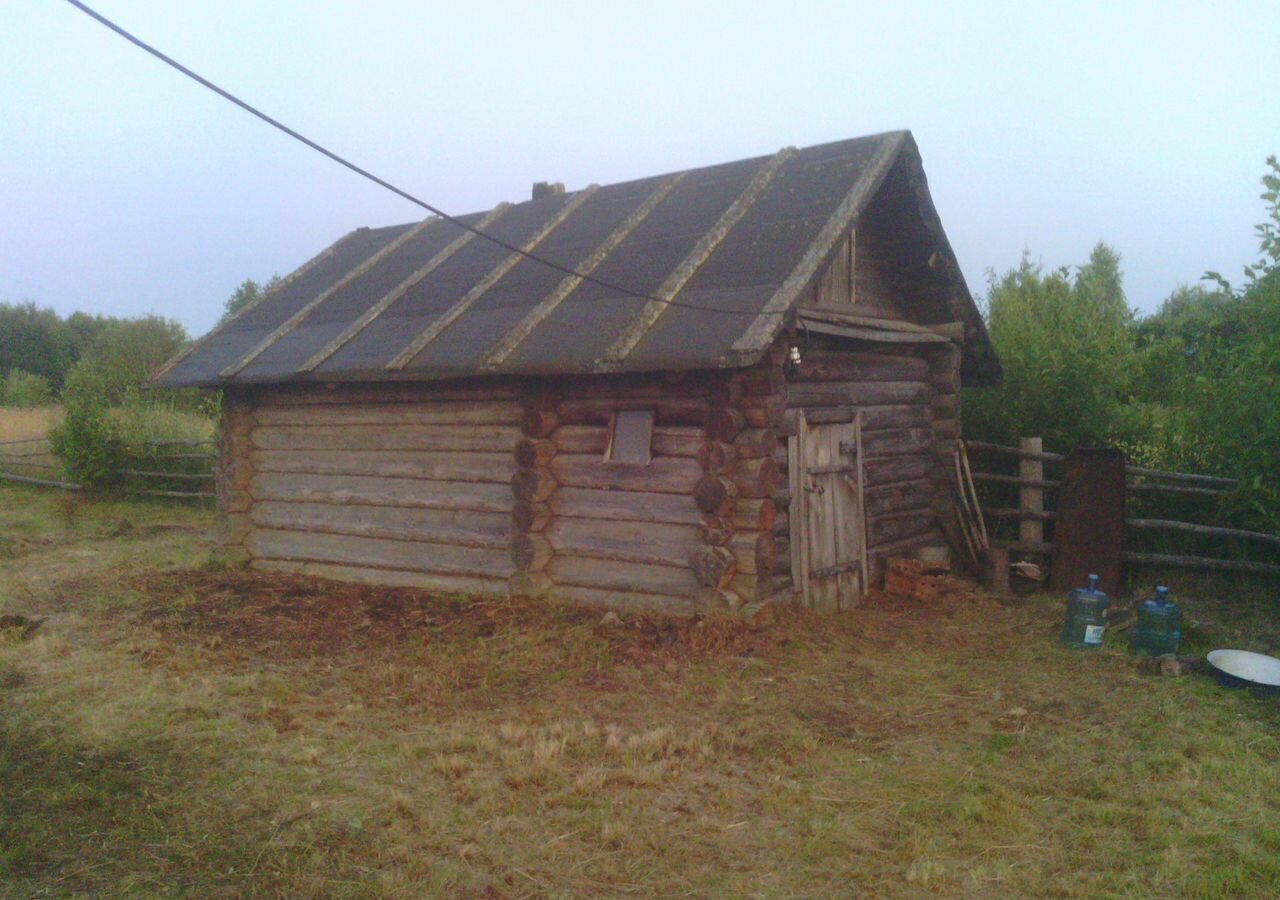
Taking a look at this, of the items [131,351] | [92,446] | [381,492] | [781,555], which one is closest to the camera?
[781,555]

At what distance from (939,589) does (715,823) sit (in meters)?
5.90

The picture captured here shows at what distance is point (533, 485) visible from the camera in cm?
950

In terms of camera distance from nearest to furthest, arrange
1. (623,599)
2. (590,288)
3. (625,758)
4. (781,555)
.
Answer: (625,758) < (781,555) < (623,599) < (590,288)

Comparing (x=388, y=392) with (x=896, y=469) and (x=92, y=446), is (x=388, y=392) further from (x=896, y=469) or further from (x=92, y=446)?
(x=92, y=446)

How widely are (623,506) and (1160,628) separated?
452cm

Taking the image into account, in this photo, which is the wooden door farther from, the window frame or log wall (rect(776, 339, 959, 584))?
the window frame

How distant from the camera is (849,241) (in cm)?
1048

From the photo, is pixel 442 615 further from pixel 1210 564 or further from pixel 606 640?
pixel 1210 564

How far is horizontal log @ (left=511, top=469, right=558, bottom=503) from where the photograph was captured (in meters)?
9.49

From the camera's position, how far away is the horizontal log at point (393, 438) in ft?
33.1

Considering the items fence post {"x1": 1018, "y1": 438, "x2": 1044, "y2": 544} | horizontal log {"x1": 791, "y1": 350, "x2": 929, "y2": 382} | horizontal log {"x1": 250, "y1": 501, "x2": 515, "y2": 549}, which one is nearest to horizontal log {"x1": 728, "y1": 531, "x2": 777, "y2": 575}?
horizontal log {"x1": 791, "y1": 350, "x2": 929, "y2": 382}

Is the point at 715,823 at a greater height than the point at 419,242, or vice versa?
the point at 419,242

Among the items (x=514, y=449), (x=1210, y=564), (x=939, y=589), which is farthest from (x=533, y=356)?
(x=1210, y=564)

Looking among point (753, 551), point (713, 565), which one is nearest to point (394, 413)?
point (713, 565)
